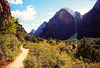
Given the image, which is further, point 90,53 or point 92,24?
point 92,24

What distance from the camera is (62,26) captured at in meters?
110

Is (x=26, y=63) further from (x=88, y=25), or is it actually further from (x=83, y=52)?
(x=88, y=25)

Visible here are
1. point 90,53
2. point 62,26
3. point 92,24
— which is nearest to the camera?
point 90,53

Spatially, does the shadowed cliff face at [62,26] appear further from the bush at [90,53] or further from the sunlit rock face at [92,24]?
the bush at [90,53]

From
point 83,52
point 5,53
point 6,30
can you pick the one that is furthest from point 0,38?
point 83,52

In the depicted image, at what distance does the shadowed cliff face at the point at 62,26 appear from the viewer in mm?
104125

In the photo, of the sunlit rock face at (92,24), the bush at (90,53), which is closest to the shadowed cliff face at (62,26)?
the sunlit rock face at (92,24)

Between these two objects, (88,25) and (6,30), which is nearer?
(6,30)

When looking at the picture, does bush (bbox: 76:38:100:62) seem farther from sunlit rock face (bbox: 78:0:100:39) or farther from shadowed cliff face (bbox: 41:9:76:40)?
shadowed cliff face (bbox: 41:9:76:40)

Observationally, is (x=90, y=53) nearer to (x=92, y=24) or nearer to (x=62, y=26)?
(x=92, y=24)

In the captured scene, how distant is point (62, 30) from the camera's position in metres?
108

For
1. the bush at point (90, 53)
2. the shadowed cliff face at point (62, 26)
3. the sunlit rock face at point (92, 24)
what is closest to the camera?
the bush at point (90, 53)

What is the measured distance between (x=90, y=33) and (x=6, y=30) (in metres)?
92.9

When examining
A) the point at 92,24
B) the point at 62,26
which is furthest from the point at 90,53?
the point at 62,26
